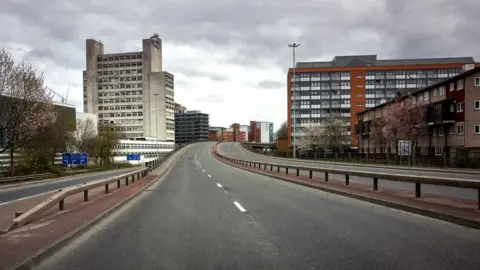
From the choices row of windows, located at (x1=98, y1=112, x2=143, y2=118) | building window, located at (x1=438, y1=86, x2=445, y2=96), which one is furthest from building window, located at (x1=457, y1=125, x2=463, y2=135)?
row of windows, located at (x1=98, y1=112, x2=143, y2=118)

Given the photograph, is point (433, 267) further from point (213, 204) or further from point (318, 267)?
point (213, 204)

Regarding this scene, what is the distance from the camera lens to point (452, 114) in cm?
4891

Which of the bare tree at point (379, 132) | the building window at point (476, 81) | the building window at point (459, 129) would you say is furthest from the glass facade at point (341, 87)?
the building window at point (476, 81)

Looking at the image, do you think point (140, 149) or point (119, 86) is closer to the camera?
point (140, 149)

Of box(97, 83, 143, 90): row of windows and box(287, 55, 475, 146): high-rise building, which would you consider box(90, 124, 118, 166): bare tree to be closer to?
box(287, 55, 475, 146): high-rise building

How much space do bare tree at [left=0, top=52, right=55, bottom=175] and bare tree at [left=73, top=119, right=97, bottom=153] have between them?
1439 inches

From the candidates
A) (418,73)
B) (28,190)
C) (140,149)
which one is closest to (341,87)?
(418,73)

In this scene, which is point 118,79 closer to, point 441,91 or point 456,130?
point 441,91

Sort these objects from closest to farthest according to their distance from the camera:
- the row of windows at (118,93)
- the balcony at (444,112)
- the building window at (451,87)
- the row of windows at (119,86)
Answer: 1. the balcony at (444,112)
2. the building window at (451,87)
3. the row of windows at (119,86)
4. the row of windows at (118,93)

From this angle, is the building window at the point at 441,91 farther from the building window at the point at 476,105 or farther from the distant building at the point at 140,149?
the distant building at the point at 140,149

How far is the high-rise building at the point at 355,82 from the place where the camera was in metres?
134

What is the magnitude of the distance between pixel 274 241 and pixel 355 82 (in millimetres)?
135791

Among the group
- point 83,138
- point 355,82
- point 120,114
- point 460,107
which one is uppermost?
point 355,82

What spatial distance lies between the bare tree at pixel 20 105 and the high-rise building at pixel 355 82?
329 feet
